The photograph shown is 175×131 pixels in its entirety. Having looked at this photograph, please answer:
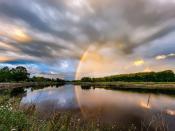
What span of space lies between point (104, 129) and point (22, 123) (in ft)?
19.9

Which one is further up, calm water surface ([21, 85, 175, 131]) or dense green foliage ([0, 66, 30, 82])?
dense green foliage ([0, 66, 30, 82])

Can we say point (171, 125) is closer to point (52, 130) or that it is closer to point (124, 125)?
point (124, 125)

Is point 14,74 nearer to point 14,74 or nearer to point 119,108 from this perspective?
point 14,74

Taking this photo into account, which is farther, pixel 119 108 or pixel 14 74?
pixel 14 74

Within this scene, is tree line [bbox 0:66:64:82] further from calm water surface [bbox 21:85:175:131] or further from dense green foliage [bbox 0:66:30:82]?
calm water surface [bbox 21:85:175:131]

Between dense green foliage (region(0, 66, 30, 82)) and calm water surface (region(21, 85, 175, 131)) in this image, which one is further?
dense green foliage (region(0, 66, 30, 82))

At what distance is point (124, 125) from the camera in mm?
16781

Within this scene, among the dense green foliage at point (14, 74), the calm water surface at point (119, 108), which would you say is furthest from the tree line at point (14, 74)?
the calm water surface at point (119, 108)

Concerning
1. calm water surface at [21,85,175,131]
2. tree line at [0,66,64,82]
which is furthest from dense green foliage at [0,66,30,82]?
calm water surface at [21,85,175,131]

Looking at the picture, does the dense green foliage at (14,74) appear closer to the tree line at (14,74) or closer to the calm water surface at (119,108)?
the tree line at (14,74)

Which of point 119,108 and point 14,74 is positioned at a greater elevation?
point 14,74

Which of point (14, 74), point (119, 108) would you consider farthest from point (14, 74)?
point (119, 108)

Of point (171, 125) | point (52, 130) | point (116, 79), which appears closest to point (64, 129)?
point (52, 130)

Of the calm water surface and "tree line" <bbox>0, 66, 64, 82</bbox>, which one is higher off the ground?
"tree line" <bbox>0, 66, 64, 82</bbox>
